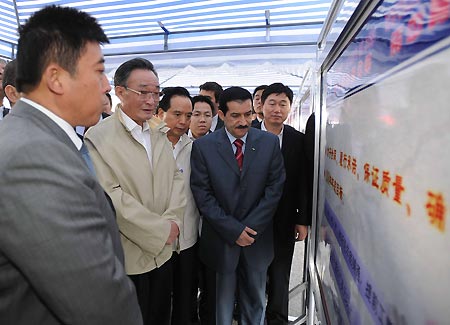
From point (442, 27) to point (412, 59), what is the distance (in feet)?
0.33

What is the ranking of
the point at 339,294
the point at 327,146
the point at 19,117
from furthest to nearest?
the point at 327,146 → the point at 339,294 → the point at 19,117

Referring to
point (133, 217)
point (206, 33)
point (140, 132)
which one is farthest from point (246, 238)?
point (206, 33)

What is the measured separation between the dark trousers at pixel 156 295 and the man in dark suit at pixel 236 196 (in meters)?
0.26

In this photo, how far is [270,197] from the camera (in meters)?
1.85

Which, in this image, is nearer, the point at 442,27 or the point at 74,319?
the point at 442,27

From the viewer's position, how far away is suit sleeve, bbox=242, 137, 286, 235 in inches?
71.4

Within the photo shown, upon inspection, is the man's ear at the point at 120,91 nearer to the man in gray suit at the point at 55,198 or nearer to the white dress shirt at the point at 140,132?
the white dress shirt at the point at 140,132

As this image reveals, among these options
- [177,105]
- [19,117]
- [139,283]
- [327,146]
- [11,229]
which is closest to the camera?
[11,229]

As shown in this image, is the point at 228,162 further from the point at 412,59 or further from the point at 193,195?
the point at 412,59

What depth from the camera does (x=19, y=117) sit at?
2.40 ft

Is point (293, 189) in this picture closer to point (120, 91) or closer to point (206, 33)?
point (120, 91)

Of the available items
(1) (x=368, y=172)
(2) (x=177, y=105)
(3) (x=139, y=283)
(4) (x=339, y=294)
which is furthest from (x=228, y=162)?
(1) (x=368, y=172)

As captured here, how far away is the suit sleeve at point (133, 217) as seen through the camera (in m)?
1.46

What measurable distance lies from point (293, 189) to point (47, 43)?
1675 mm
